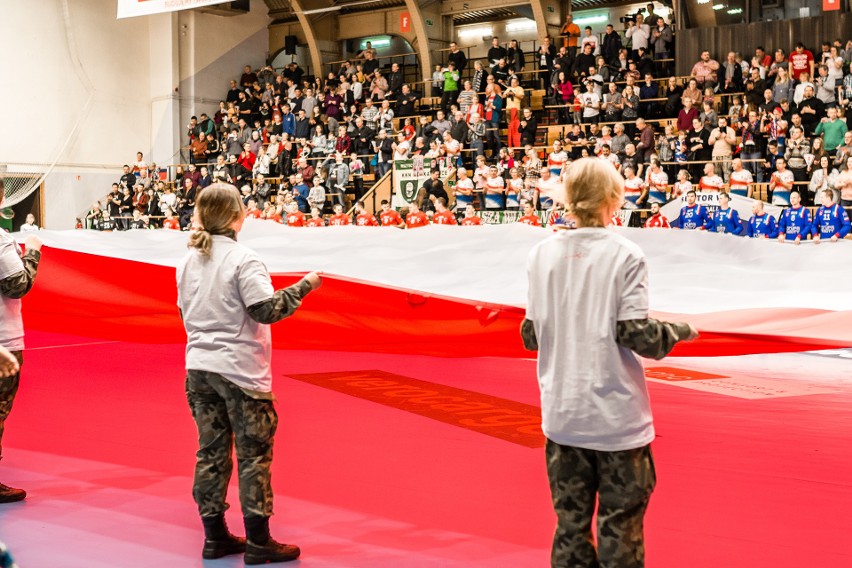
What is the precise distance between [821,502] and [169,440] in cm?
307

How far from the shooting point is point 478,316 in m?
4.80

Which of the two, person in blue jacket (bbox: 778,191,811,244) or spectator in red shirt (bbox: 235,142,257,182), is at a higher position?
spectator in red shirt (bbox: 235,142,257,182)

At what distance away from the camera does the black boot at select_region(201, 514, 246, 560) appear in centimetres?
333

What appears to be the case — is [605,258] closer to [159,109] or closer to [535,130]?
[535,130]

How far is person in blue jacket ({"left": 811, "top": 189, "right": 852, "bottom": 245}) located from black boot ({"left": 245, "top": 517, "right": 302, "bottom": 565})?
986cm

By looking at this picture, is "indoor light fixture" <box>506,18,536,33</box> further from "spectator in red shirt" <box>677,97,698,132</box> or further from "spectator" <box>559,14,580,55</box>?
"spectator in red shirt" <box>677,97,698,132</box>

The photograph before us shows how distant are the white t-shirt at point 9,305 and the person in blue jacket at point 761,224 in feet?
33.4

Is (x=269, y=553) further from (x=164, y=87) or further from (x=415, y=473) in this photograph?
(x=164, y=87)

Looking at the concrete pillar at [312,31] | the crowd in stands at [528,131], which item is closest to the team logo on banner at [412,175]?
the crowd in stands at [528,131]

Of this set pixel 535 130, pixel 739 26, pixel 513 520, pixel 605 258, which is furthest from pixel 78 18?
pixel 739 26

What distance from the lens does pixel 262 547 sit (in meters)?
3.26

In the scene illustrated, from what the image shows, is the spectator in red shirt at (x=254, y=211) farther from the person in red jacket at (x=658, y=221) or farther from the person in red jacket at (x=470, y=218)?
the person in red jacket at (x=658, y=221)

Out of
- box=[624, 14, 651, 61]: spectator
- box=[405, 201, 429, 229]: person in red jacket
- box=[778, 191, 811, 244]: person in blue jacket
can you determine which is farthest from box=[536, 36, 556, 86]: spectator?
box=[778, 191, 811, 244]: person in blue jacket

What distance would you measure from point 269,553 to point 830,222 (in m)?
10.1
